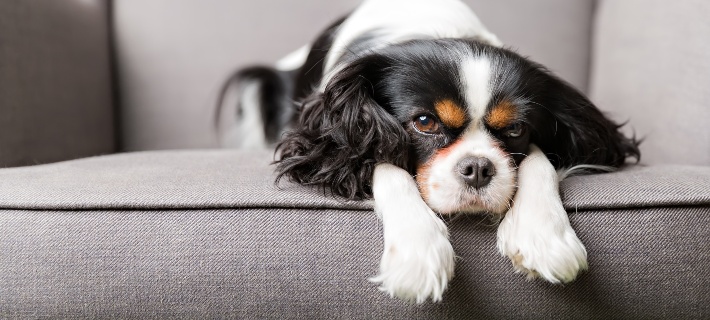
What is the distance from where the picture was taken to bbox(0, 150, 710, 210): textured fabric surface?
4.16 feet

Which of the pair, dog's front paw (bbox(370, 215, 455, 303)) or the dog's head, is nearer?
dog's front paw (bbox(370, 215, 455, 303))

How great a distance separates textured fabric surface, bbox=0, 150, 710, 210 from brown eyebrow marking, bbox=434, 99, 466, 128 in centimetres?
27

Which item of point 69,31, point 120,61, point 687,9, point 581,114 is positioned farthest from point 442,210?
point 120,61

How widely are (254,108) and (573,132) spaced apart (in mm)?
1397

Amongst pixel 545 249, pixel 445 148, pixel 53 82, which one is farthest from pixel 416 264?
pixel 53 82

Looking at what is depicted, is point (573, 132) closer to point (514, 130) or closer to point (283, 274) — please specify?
point (514, 130)

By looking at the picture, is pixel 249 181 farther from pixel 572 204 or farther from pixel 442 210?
pixel 572 204

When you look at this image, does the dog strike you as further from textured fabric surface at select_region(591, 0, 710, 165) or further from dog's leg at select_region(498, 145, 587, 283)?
textured fabric surface at select_region(591, 0, 710, 165)

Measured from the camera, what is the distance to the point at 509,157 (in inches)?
57.0

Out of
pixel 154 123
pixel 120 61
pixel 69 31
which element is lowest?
pixel 154 123

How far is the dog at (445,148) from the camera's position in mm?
1163

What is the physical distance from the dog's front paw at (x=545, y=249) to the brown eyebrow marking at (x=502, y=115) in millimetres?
332

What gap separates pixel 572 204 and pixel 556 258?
0.19m

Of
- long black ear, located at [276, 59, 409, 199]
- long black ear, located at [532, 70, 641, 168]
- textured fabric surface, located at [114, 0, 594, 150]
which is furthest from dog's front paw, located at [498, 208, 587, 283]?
textured fabric surface, located at [114, 0, 594, 150]
